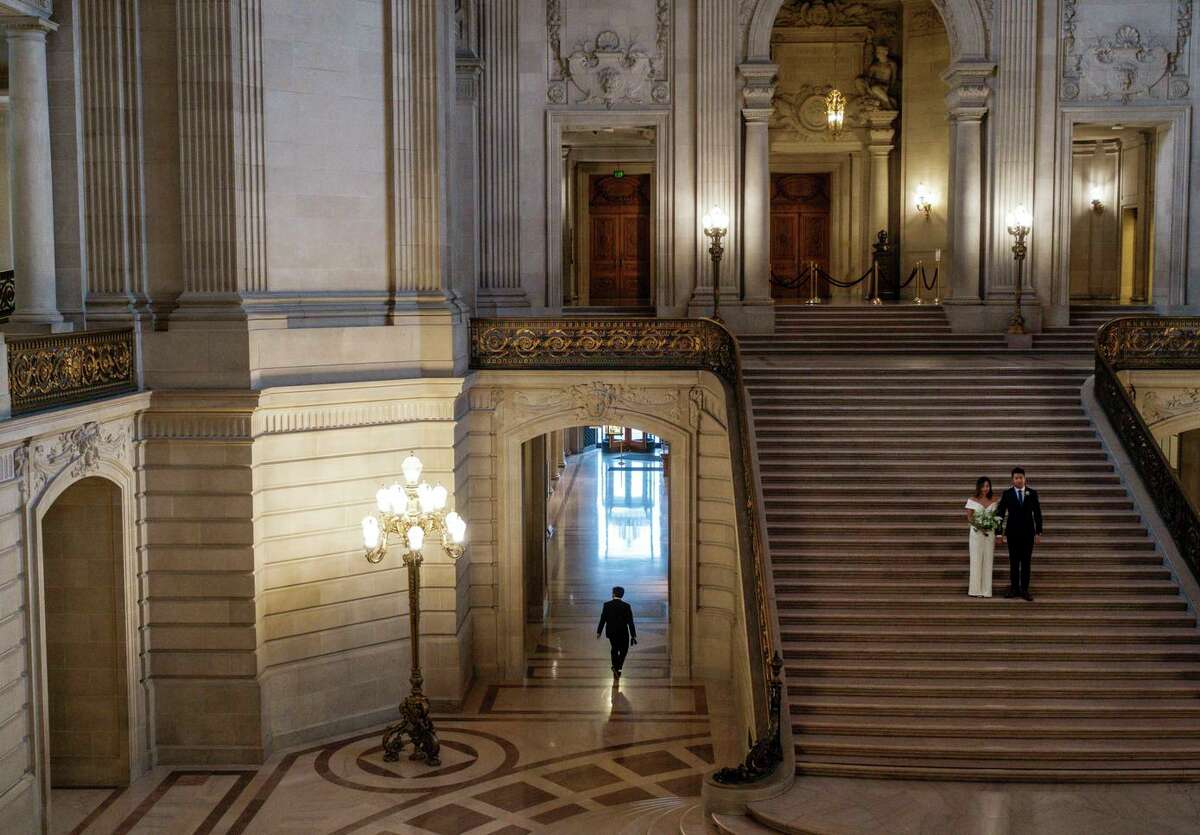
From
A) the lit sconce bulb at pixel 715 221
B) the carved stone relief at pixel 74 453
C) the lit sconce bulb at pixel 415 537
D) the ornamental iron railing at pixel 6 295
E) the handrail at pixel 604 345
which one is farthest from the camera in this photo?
the lit sconce bulb at pixel 715 221

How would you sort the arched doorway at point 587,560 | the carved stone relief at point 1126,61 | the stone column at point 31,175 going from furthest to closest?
the carved stone relief at point 1126,61
the arched doorway at point 587,560
the stone column at point 31,175

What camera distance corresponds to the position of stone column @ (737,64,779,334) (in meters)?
20.7

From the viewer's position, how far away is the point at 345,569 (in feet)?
50.2

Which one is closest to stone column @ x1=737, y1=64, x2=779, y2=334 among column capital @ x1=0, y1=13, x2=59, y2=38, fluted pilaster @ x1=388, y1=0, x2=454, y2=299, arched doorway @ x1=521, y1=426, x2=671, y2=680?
arched doorway @ x1=521, y1=426, x2=671, y2=680

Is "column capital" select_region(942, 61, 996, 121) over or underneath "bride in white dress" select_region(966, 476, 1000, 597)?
over

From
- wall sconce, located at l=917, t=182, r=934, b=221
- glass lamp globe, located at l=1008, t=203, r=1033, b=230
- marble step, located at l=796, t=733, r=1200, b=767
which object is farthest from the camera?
wall sconce, located at l=917, t=182, r=934, b=221

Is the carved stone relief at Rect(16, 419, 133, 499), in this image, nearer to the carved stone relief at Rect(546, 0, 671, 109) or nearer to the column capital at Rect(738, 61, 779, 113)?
the carved stone relief at Rect(546, 0, 671, 109)

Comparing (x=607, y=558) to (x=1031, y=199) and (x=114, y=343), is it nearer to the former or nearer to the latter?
(x=1031, y=199)

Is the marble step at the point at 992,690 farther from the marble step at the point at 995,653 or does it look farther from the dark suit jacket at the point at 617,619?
the dark suit jacket at the point at 617,619

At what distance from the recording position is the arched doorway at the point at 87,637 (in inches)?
542

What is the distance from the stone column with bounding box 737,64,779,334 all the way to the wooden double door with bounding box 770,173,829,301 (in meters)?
6.16

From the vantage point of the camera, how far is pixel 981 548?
535 inches

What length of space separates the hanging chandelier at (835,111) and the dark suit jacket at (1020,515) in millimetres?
12885

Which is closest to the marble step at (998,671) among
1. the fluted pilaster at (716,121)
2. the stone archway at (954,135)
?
the fluted pilaster at (716,121)
